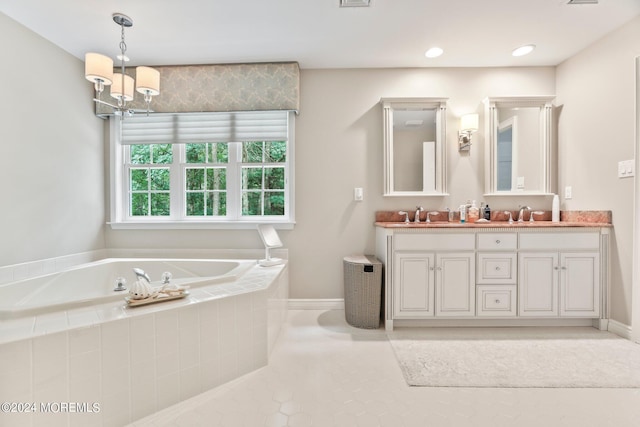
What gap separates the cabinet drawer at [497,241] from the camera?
2260mm

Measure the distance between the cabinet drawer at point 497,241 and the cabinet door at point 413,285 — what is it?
0.41 meters

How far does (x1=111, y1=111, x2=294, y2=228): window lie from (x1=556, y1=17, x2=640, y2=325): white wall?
2617 mm

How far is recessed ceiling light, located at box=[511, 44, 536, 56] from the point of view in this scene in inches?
95.3

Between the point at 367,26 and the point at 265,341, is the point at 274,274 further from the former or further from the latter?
the point at 367,26

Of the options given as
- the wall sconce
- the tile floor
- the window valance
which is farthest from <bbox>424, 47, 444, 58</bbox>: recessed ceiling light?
the tile floor

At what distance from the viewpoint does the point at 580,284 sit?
2246mm

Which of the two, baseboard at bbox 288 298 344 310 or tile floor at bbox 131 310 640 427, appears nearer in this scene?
tile floor at bbox 131 310 640 427

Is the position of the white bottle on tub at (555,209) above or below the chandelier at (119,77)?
below

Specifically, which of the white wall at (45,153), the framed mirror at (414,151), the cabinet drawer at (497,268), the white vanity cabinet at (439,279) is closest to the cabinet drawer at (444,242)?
the white vanity cabinet at (439,279)

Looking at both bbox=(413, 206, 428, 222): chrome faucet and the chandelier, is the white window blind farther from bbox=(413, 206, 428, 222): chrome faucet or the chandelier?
bbox=(413, 206, 428, 222): chrome faucet

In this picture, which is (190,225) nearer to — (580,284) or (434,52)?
(434,52)

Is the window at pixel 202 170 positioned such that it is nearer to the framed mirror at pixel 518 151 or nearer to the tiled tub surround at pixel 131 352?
the tiled tub surround at pixel 131 352

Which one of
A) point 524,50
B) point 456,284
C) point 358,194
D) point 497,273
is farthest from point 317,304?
point 524,50

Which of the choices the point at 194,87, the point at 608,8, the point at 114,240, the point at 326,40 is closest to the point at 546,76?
the point at 608,8
